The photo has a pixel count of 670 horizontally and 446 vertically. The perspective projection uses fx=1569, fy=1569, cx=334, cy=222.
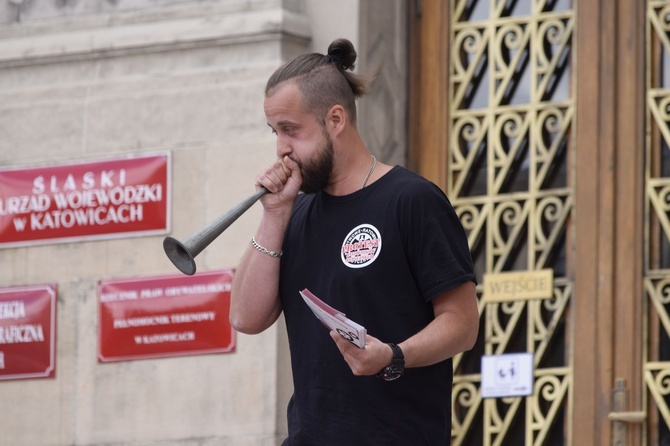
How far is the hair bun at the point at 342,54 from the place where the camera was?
14.9ft

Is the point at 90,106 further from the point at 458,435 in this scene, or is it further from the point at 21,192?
the point at 458,435

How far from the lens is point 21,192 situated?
8.42m

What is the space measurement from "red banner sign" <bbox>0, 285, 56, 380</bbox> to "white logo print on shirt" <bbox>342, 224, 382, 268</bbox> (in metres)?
4.22

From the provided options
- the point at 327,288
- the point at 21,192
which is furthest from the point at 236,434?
the point at 327,288

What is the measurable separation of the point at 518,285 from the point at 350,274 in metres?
3.43

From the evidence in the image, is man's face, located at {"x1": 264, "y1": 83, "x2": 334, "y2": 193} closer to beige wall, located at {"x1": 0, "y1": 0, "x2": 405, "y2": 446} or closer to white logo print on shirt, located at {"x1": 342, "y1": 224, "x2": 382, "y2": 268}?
white logo print on shirt, located at {"x1": 342, "y1": 224, "x2": 382, "y2": 268}

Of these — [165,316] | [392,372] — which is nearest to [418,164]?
[165,316]

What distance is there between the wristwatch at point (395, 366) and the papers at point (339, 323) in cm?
14

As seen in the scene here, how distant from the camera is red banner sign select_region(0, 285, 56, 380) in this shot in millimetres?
8250

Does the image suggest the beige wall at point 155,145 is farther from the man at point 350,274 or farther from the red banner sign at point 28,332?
the man at point 350,274

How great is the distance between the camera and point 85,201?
27.0ft

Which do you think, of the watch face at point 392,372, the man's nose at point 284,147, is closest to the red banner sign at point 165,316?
the man's nose at point 284,147

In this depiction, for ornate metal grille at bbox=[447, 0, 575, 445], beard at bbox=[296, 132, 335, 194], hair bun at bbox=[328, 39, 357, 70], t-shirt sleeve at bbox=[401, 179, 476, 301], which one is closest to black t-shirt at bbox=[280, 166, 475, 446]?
t-shirt sleeve at bbox=[401, 179, 476, 301]

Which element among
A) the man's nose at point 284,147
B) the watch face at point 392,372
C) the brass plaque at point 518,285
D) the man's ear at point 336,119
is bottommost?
the watch face at point 392,372
